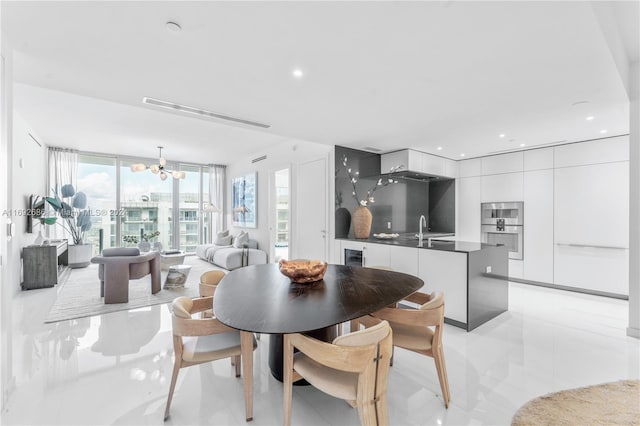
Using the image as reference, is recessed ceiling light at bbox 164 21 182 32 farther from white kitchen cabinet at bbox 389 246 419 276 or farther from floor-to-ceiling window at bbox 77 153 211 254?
floor-to-ceiling window at bbox 77 153 211 254

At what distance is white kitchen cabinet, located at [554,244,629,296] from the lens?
420cm

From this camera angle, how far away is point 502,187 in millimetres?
5398

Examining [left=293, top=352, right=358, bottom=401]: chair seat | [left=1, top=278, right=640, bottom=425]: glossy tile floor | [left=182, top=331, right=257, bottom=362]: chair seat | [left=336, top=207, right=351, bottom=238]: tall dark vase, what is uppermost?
[left=336, top=207, right=351, bottom=238]: tall dark vase

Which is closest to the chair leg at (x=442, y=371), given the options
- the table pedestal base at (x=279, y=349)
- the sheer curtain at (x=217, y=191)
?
the table pedestal base at (x=279, y=349)

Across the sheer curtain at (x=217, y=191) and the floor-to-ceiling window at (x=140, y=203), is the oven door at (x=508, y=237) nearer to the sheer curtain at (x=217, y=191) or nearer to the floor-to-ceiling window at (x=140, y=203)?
the sheer curtain at (x=217, y=191)

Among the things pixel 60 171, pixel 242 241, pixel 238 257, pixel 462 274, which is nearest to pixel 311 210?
pixel 238 257

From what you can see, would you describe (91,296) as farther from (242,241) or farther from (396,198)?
(396,198)

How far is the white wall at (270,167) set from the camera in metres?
5.27

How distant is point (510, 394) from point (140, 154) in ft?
27.6

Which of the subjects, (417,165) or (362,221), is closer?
(362,221)

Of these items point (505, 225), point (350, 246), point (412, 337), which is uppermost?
point (505, 225)

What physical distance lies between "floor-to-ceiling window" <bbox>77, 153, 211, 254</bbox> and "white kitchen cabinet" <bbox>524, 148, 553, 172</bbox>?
312 inches

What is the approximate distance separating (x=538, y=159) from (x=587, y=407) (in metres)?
4.32

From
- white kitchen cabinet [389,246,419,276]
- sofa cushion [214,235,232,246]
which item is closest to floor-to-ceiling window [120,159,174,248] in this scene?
sofa cushion [214,235,232,246]
